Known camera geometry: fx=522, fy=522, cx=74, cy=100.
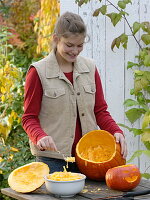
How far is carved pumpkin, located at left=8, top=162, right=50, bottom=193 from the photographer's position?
2615 millimetres

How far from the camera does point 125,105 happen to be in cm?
405

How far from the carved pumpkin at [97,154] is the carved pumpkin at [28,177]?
223mm

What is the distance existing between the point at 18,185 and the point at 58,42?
2.87ft

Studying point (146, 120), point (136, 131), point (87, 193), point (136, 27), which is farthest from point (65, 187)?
point (136, 27)

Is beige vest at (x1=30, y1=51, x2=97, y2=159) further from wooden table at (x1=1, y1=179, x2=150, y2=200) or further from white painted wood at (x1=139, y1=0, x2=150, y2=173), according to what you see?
white painted wood at (x1=139, y1=0, x2=150, y2=173)

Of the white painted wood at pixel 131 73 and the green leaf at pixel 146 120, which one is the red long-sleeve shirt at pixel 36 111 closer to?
the green leaf at pixel 146 120

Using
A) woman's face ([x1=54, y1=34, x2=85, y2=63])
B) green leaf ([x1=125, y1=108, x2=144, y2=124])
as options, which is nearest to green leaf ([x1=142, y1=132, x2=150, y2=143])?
green leaf ([x1=125, y1=108, x2=144, y2=124])

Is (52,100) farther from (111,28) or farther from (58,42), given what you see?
(111,28)

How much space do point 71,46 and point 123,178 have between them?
2.65ft

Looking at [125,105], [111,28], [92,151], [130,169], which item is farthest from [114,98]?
[130,169]

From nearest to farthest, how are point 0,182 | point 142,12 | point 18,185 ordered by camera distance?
1. point 18,185
2. point 142,12
3. point 0,182

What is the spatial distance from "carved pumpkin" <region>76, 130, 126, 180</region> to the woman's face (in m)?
0.45

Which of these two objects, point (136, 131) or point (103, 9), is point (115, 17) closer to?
point (103, 9)

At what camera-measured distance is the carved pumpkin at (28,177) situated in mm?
2615
